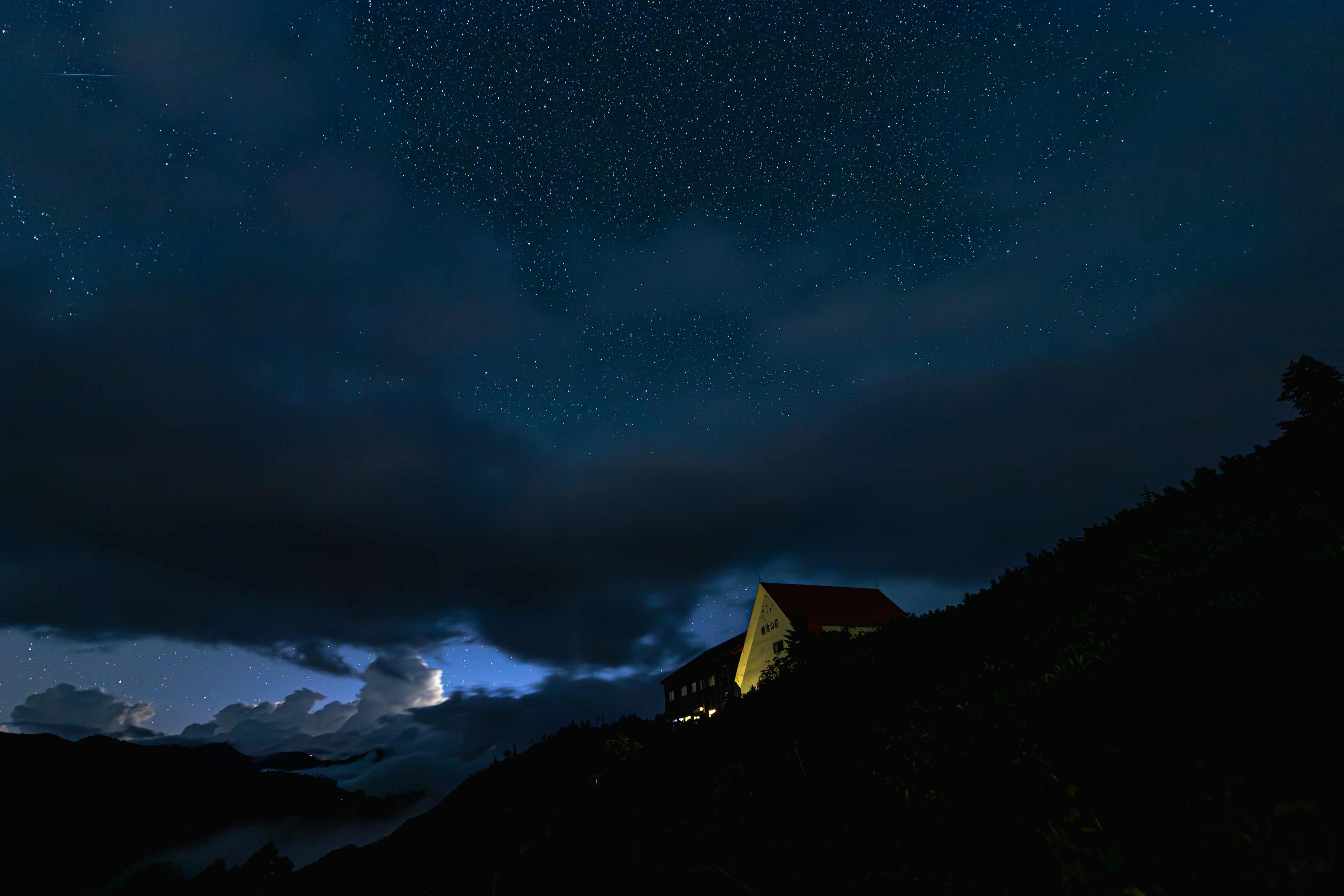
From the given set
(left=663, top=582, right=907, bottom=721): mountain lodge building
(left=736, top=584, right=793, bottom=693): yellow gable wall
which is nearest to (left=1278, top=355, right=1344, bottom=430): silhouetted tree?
(left=663, top=582, right=907, bottom=721): mountain lodge building

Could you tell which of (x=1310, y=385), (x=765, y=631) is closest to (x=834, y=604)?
(x=765, y=631)

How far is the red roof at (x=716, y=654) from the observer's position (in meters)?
61.5

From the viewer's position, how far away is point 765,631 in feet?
172

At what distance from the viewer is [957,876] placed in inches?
161

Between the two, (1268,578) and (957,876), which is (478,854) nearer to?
(957,876)

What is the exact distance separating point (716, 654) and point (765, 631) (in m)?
14.9

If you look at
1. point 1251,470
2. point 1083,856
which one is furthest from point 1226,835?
point 1251,470

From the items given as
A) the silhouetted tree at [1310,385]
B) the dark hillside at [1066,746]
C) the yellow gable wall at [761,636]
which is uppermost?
the silhouetted tree at [1310,385]

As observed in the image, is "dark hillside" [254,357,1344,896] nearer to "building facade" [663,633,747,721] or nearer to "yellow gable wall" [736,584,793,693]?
"yellow gable wall" [736,584,793,693]

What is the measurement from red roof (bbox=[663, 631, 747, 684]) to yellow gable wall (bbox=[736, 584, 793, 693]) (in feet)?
10.1

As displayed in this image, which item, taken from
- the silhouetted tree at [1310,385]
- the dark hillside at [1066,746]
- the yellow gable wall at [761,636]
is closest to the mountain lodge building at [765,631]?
the yellow gable wall at [761,636]

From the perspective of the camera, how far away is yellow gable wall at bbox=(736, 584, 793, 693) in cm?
4988

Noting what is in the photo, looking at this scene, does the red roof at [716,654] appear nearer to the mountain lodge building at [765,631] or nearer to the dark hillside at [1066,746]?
the mountain lodge building at [765,631]

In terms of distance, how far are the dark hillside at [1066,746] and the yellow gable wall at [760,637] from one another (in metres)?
40.7
